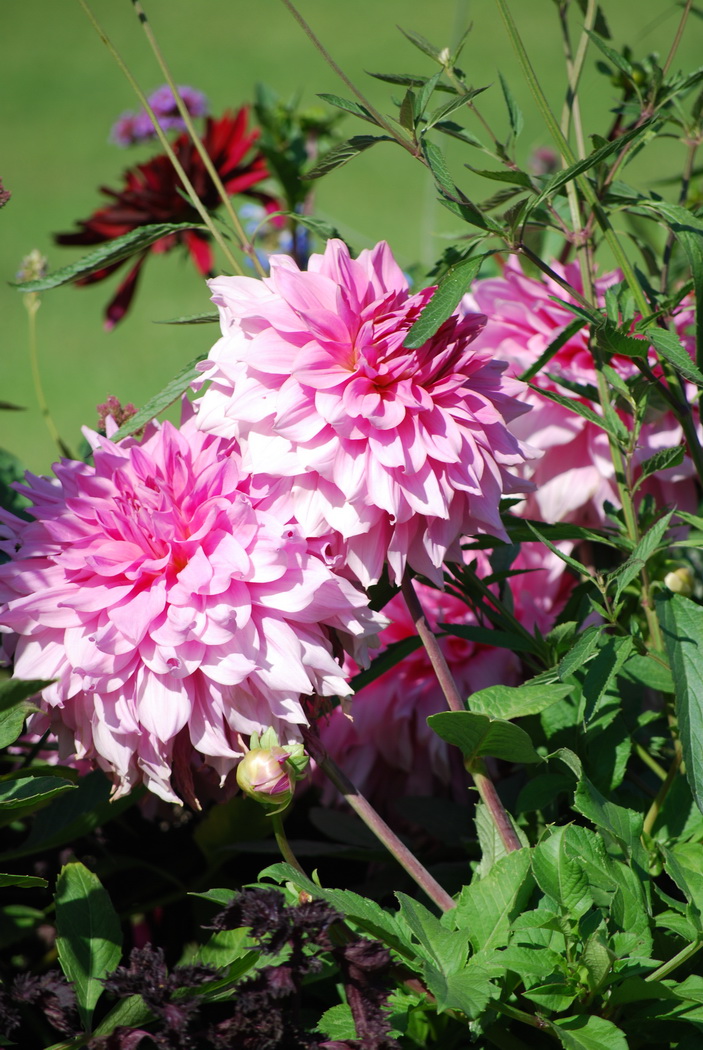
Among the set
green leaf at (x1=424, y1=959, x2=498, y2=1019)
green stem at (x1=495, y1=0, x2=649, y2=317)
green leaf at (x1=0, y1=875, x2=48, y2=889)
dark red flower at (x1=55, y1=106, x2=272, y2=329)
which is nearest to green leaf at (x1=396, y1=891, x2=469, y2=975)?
green leaf at (x1=424, y1=959, x2=498, y2=1019)

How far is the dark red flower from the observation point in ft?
1.97

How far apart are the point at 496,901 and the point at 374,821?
0.05 metres

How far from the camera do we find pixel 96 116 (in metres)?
3.59

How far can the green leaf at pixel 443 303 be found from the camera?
0.30 meters

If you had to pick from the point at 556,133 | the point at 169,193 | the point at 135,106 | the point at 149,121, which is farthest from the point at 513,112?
the point at 135,106

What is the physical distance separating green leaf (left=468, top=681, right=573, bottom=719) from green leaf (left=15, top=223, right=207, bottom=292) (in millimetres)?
210

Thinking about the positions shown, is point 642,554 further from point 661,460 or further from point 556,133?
point 556,133

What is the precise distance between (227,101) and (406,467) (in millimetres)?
3439

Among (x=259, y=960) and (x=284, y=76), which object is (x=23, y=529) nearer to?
(x=259, y=960)

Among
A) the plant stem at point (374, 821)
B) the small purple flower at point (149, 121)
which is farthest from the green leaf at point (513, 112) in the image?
the small purple flower at point (149, 121)

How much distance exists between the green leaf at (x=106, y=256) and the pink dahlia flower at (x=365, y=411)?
84 millimetres

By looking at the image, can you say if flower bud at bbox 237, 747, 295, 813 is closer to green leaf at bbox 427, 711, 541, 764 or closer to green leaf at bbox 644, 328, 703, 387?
green leaf at bbox 427, 711, 541, 764

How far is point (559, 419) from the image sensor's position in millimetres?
502

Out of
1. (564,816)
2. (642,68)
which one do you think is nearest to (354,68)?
(642,68)
